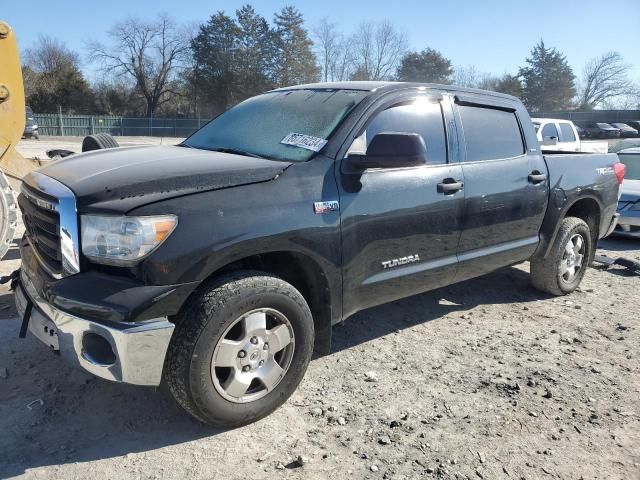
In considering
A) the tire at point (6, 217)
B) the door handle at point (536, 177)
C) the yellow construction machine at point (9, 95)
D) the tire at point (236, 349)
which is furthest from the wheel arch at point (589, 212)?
the yellow construction machine at point (9, 95)

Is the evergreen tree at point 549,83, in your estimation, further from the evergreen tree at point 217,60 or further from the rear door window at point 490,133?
the rear door window at point 490,133

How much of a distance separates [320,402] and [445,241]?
A: 1.46 meters

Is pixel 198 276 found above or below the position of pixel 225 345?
above

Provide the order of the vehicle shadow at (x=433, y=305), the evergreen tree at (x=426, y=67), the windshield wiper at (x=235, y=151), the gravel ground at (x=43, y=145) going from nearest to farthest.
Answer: the windshield wiper at (x=235, y=151), the vehicle shadow at (x=433, y=305), the gravel ground at (x=43, y=145), the evergreen tree at (x=426, y=67)

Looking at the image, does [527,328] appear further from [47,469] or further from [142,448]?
[47,469]

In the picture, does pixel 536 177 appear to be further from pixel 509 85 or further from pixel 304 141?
pixel 509 85

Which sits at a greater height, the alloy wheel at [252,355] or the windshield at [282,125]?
the windshield at [282,125]

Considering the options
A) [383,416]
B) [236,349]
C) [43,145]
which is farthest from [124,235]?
[43,145]

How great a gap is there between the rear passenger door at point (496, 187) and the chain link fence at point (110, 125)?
4095 cm

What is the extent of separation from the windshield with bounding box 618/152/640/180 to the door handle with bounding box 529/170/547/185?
20.1 feet

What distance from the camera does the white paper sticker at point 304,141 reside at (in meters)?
3.31

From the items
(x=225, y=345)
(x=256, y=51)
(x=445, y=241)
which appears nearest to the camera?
(x=225, y=345)

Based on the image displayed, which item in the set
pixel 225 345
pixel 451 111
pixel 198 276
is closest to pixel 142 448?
pixel 225 345

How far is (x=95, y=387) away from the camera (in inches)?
132
